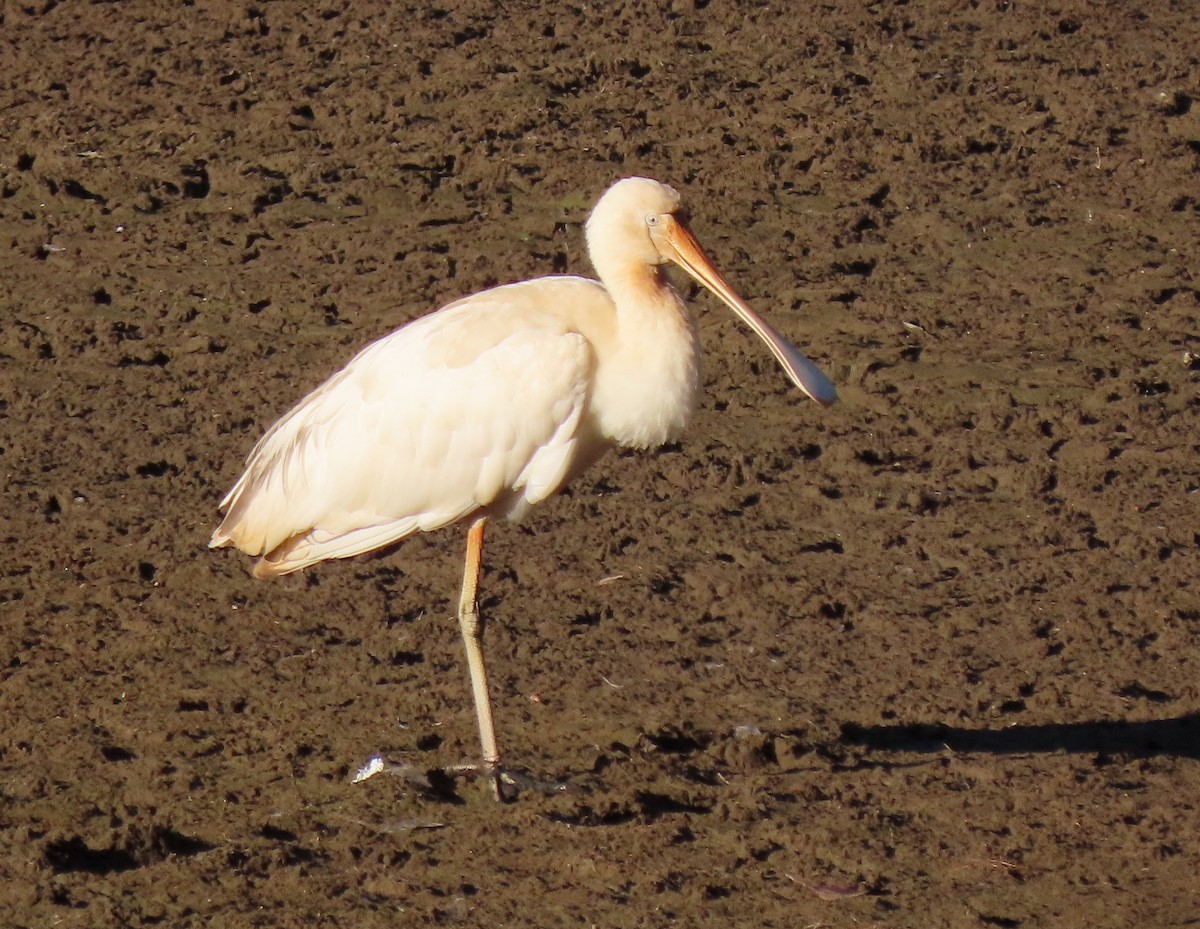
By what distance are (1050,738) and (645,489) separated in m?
2.27

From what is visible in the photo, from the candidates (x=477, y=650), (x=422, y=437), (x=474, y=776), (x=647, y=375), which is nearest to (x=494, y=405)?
(x=422, y=437)

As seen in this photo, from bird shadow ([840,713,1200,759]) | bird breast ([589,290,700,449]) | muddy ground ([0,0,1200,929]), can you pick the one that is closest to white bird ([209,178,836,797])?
bird breast ([589,290,700,449])

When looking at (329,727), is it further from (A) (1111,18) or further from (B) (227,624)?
(A) (1111,18)

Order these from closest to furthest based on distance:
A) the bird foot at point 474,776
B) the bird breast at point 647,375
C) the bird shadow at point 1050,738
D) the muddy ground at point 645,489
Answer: the muddy ground at point 645,489
the bird breast at point 647,375
the bird foot at point 474,776
the bird shadow at point 1050,738

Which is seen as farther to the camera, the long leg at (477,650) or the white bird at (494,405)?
the long leg at (477,650)

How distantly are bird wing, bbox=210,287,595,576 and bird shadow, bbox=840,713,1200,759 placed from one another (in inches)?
Answer: 56.0

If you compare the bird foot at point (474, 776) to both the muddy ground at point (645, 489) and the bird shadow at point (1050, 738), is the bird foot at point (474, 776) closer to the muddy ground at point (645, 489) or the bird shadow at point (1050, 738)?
the muddy ground at point (645, 489)

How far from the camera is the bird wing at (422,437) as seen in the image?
20.8 ft

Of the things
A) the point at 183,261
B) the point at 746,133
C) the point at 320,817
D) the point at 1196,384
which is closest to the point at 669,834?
the point at 320,817

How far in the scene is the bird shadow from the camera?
669 cm

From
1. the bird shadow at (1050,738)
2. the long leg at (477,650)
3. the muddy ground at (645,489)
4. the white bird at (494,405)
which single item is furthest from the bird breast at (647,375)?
the bird shadow at (1050,738)

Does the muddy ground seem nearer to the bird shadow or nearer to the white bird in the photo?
the bird shadow

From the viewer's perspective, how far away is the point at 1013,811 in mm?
6316

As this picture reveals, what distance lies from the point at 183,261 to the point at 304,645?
3457mm
